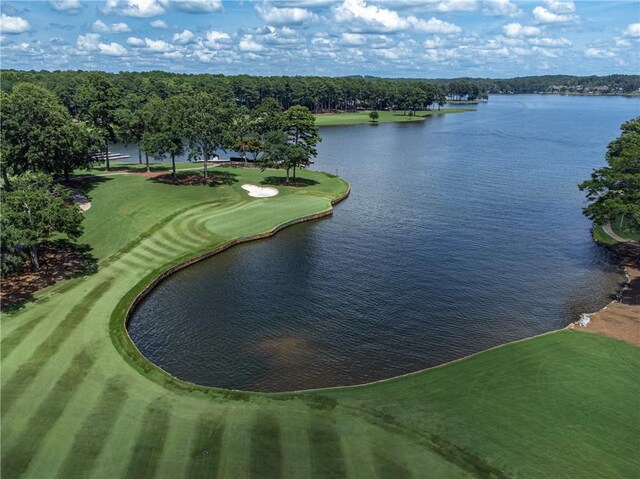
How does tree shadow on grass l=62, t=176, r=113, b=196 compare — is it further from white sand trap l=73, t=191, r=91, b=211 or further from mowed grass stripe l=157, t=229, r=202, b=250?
mowed grass stripe l=157, t=229, r=202, b=250

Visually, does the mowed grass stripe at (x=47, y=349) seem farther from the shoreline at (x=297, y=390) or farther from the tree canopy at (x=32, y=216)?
the tree canopy at (x=32, y=216)

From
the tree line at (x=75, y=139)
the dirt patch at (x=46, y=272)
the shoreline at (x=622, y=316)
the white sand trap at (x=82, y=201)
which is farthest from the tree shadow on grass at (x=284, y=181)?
the shoreline at (x=622, y=316)

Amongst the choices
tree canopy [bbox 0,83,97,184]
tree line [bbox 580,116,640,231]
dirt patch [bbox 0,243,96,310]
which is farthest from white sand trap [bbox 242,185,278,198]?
tree line [bbox 580,116,640,231]

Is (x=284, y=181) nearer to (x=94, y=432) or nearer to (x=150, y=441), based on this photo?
(x=94, y=432)

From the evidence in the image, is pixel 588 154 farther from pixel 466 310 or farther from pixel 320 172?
pixel 466 310

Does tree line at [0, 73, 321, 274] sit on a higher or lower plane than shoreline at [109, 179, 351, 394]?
higher

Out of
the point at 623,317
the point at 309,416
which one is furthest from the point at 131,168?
the point at 623,317
